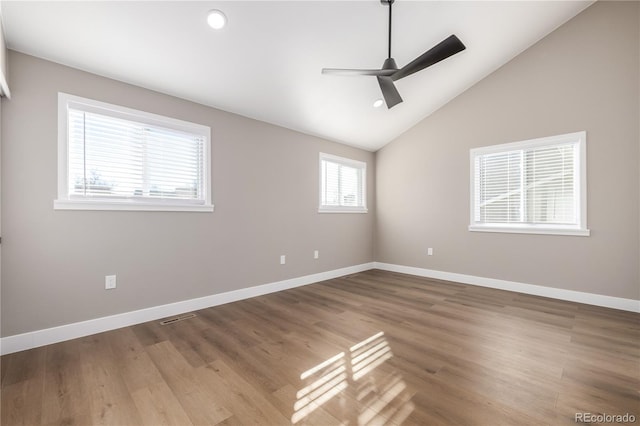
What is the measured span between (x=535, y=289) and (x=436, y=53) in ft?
11.2

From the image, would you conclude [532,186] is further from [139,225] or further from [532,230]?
[139,225]

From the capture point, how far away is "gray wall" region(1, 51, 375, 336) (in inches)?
90.7

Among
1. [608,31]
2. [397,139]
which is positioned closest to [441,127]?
[397,139]

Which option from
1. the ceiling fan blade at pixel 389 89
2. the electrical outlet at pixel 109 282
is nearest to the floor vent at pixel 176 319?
the electrical outlet at pixel 109 282

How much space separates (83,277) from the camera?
8.38 feet

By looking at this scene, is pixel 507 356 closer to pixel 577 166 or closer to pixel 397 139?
pixel 577 166

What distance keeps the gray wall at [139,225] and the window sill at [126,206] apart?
57 millimetres

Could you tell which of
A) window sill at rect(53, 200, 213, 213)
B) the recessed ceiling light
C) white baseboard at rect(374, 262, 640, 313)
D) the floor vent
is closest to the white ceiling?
the recessed ceiling light

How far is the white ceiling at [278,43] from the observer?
2.21m

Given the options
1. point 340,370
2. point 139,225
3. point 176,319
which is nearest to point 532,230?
point 340,370

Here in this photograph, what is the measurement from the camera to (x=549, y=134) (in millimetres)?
3732

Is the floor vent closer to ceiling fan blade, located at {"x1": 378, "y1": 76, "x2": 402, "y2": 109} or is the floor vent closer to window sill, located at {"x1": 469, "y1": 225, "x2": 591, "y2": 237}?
ceiling fan blade, located at {"x1": 378, "y1": 76, "x2": 402, "y2": 109}

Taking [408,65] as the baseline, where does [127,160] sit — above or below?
below

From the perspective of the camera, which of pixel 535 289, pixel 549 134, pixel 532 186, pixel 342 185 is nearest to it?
pixel 549 134
